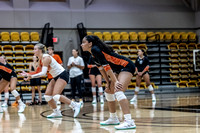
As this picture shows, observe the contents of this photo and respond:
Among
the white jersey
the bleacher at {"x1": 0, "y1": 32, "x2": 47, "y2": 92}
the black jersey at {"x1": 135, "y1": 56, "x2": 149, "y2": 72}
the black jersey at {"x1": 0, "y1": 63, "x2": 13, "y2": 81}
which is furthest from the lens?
the bleacher at {"x1": 0, "y1": 32, "x2": 47, "y2": 92}

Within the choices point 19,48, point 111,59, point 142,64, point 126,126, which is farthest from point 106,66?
point 19,48

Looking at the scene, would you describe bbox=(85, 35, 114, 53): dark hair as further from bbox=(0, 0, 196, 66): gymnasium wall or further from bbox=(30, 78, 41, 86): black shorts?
bbox=(0, 0, 196, 66): gymnasium wall

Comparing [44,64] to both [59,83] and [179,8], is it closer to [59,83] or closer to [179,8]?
[59,83]

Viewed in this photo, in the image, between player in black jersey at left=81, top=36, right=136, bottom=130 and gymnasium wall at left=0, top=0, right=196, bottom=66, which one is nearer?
player in black jersey at left=81, top=36, right=136, bottom=130

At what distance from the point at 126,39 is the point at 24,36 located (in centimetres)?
583

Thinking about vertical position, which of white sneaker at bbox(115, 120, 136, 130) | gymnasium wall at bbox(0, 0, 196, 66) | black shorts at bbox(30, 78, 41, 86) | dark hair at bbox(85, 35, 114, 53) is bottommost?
white sneaker at bbox(115, 120, 136, 130)

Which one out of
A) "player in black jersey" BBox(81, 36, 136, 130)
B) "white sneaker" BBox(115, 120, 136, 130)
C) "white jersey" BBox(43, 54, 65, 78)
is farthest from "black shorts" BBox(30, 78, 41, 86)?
"white sneaker" BBox(115, 120, 136, 130)

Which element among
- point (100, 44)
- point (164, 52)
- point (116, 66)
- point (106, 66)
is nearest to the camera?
point (106, 66)

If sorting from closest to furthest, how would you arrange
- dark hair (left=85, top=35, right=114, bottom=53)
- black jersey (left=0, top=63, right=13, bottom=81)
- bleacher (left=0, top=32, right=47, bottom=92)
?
dark hair (left=85, top=35, right=114, bottom=53)
black jersey (left=0, top=63, right=13, bottom=81)
bleacher (left=0, top=32, right=47, bottom=92)

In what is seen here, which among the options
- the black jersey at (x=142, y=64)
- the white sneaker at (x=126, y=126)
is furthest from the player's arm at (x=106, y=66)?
the black jersey at (x=142, y=64)

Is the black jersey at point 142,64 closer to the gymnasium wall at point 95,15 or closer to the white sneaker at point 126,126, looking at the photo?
the white sneaker at point 126,126

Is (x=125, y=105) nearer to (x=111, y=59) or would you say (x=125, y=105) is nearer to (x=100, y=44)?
(x=111, y=59)

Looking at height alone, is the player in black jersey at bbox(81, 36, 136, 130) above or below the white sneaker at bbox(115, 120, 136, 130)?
above

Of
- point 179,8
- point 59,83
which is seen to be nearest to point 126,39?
point 179,8
